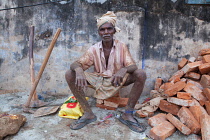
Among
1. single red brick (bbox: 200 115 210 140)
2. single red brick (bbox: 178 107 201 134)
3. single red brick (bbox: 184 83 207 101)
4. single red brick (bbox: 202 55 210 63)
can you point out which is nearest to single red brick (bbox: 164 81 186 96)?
single red brick (bbox: 184 83 207 101)

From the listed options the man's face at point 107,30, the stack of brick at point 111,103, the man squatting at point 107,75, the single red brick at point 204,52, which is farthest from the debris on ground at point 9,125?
the single red brick at point 204,52

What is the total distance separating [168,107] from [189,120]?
491 mm

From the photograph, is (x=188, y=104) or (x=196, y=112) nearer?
(x=196, y=112)

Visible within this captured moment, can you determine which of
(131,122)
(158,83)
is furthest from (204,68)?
(131,122)

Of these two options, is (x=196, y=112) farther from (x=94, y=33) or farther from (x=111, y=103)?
(x=94, y=33)

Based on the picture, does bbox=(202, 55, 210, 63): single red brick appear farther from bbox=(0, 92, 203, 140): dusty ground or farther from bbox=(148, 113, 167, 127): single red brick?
bbox=(0, 92, 203, 140): dusty ground

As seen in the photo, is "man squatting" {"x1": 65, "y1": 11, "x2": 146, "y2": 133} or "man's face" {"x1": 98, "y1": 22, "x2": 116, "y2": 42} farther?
"man's face" {"x1": 98, "y1": 22, "x2": 116, "y2": 42}

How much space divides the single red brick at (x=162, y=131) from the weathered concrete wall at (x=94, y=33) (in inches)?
55.4

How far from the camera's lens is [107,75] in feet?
10.7

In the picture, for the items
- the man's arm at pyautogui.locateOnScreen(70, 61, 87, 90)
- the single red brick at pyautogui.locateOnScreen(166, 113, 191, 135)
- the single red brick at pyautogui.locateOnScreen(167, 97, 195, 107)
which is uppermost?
the man's arm at pyautogui.locateOnScreen(70, 61, 87, 90)

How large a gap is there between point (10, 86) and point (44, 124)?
6.14 feet

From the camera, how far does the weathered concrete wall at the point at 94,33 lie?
12.4ft

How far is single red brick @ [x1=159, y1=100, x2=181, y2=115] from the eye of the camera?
2939 mm

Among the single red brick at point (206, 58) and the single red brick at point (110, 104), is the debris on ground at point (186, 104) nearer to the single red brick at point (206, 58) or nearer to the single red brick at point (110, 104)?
the single red brick at point (206, 58)
